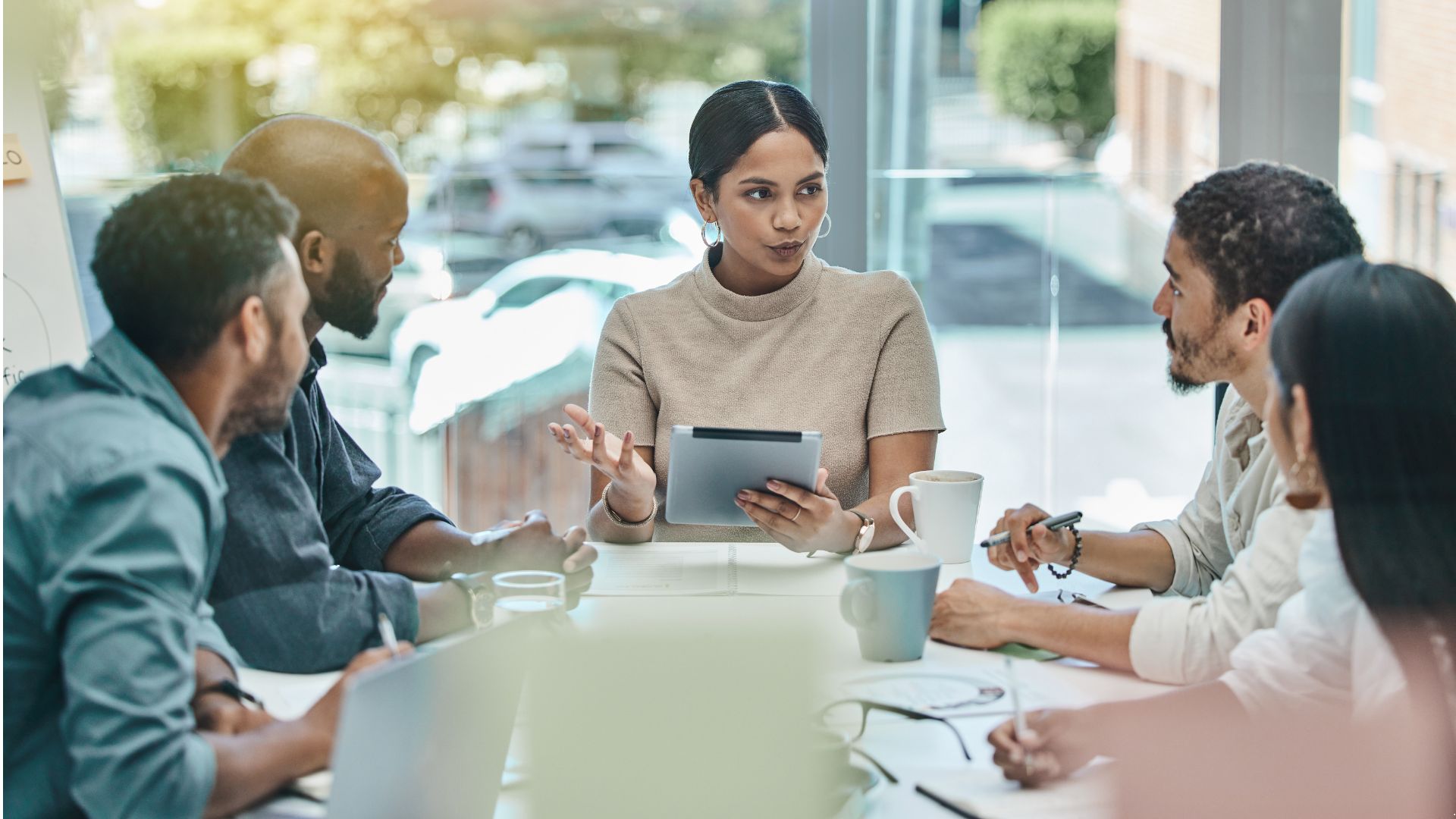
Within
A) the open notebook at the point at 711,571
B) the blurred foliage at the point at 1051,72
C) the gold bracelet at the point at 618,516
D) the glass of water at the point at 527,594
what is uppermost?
the blurred foliage at the point at 1051,72

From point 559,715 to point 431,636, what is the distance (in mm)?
441

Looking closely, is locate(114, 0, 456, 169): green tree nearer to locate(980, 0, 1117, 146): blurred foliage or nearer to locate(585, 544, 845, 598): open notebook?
locate(980, 0, 1117, 146): blurred foliage

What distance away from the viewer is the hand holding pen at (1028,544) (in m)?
1.59

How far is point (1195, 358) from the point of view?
59.6 inches

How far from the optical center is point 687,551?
5.81ft

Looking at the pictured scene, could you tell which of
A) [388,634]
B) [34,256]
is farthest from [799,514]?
[34,256]

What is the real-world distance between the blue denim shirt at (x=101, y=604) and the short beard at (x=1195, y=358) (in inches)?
42.2

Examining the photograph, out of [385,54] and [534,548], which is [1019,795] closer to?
[534,548]

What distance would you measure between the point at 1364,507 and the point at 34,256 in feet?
6.21

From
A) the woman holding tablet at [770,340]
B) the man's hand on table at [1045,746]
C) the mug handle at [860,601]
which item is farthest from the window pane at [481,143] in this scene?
the man's hand on table at [1045,746]

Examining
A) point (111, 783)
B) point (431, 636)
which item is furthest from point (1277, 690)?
point (111, 783)

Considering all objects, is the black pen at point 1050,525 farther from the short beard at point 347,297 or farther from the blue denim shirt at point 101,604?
the blue denim shirt at point 101,604

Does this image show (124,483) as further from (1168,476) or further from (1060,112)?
(1060,112)

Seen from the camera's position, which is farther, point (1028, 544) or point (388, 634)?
point (1028, 544)
